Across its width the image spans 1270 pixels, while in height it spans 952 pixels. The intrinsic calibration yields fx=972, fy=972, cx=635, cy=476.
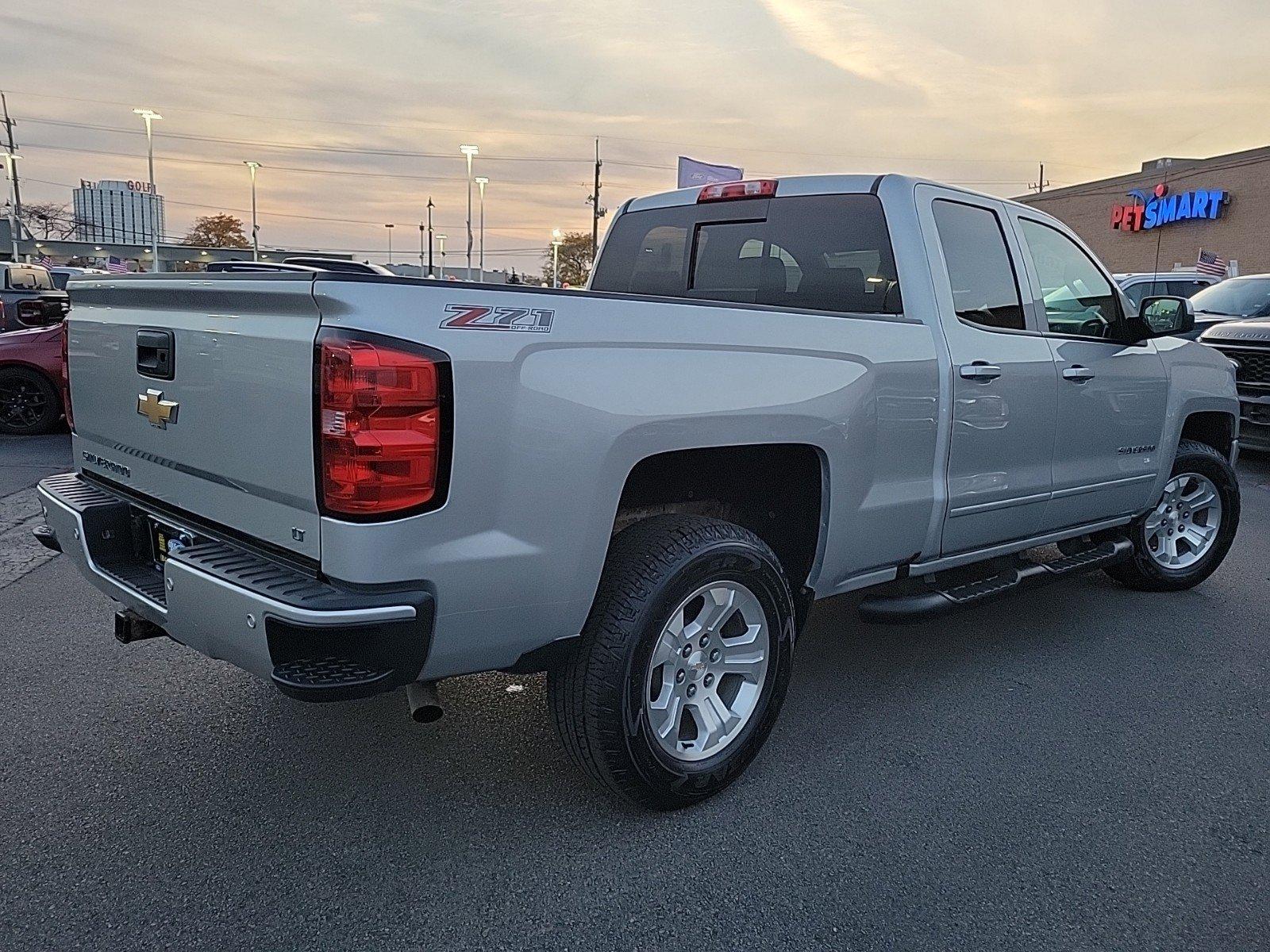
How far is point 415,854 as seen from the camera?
2.70m

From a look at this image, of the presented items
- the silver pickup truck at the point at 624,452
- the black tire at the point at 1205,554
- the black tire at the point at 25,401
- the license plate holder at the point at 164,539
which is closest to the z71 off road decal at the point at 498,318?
the silver pickup truck at the point at 624,452

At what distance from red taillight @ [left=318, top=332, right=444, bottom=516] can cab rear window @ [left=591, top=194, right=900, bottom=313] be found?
1.65 m

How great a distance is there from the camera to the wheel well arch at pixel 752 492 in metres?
3.03

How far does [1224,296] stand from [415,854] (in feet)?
41.1

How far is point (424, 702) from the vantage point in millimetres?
2672

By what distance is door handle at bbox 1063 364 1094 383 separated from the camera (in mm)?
4191

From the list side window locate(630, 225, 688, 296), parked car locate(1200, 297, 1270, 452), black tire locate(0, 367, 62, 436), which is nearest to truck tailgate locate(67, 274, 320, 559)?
side window locate(630, 225, 688, 296)

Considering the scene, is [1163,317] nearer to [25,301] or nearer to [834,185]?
[834,185]

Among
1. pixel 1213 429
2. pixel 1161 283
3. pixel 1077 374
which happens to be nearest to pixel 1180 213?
pixel 1161 283

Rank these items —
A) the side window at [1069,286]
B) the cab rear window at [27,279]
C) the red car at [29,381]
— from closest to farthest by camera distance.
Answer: the side window at [1069,286]
the red car at [29,381]
the cab rear window at [27,279]

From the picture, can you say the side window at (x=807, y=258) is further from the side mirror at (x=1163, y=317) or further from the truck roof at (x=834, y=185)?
the side mirror at (x=1163, y=317)

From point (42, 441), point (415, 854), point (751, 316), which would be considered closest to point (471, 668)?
point (415, 854)

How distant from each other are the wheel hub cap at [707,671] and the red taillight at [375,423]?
94 centimetres

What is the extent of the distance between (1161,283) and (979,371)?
13556 mm
